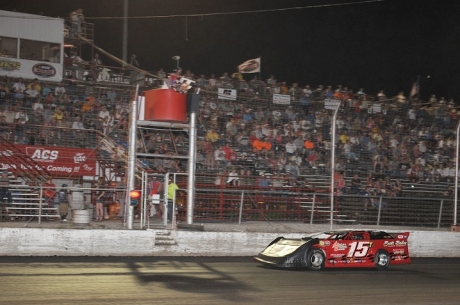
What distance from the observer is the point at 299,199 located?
20.8m

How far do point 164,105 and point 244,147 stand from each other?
154 inches

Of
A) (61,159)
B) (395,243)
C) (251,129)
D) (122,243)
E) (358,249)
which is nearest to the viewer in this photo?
(358,249)

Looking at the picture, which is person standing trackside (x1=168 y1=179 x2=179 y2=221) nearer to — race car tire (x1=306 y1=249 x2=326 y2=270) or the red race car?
the red race car

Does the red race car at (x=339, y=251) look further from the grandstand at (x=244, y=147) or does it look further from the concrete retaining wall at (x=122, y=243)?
the grandstand at (x=244, y=147)

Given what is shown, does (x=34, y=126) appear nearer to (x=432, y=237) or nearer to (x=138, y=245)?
(x=138, y=245)

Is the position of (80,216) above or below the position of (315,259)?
above

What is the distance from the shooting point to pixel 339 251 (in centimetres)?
1622

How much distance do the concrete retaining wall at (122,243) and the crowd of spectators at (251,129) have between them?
222 cm

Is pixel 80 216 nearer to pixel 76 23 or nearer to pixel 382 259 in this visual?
pixel 382 259

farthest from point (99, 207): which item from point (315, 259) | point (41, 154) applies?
point (315, 259)

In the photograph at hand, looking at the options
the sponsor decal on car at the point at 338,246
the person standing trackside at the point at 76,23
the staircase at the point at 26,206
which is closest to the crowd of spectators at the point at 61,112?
the staircase at the point at 26,206

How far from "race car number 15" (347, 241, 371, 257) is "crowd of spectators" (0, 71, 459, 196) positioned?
4.94 m

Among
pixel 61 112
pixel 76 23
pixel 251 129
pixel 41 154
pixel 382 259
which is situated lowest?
pixel 382 259

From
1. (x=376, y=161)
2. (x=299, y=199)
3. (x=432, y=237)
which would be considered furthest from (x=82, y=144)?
(x=432, y=237)
